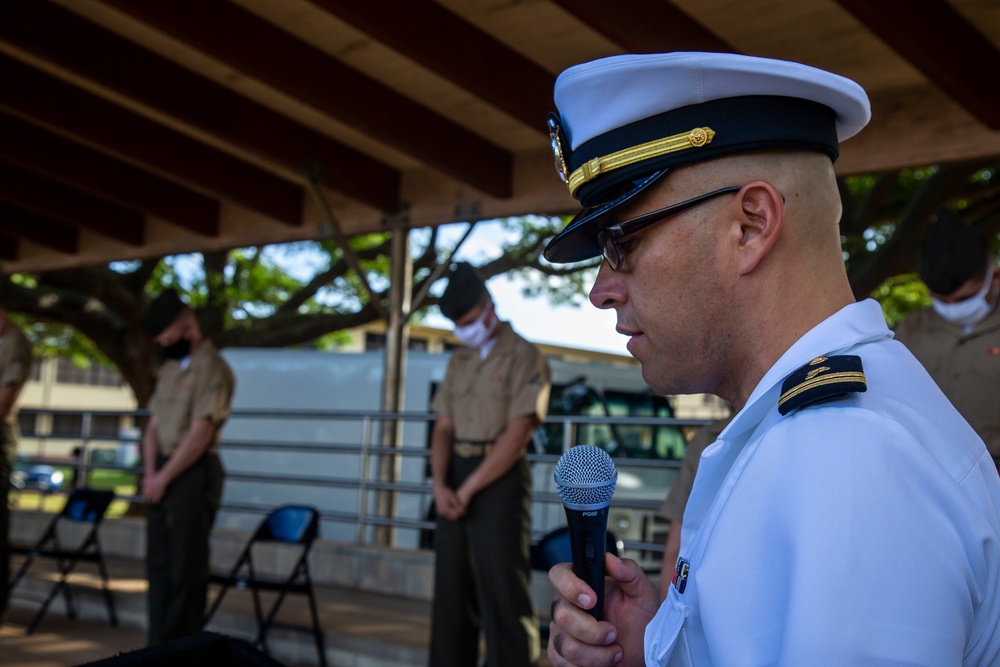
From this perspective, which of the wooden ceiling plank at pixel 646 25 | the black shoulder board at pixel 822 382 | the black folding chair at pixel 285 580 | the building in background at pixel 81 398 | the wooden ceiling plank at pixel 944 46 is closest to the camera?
the black shoulder board at pixel 822 382

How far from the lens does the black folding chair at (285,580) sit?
18.8 feet

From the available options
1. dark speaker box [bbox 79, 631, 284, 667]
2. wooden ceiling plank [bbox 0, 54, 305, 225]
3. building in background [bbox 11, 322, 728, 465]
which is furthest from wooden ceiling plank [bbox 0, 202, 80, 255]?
building in background [bbox 11, 322, 728, 465]

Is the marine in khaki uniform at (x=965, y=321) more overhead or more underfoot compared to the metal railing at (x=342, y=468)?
more overhead

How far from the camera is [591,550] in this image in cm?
121

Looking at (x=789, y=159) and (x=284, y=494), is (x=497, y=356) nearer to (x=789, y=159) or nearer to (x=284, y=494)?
(x=789, y=159)

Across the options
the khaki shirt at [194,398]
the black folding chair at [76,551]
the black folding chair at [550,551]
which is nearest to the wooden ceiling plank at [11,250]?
the black folding chair at [76,551]

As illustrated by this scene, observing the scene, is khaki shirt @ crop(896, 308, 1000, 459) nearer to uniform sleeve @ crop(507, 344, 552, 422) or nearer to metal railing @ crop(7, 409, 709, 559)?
uniform sleeve @ crop(507, 344, 552, 422)

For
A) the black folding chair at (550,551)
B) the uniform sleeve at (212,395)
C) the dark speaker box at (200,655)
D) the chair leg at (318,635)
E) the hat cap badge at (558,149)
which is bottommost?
the chair leg at (318,635)

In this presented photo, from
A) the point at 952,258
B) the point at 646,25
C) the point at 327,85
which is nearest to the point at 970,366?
the point at 952,258

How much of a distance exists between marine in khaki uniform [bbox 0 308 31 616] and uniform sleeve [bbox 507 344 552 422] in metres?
3.41

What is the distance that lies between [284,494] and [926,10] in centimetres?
778

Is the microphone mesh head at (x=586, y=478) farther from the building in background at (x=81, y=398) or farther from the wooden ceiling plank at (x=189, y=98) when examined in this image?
the building in background at (x=81, y=398)

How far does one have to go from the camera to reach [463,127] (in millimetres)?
7059

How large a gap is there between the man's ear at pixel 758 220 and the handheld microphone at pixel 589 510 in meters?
0.35
